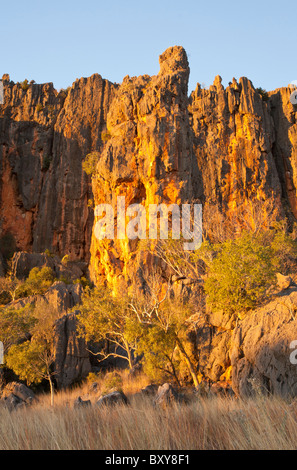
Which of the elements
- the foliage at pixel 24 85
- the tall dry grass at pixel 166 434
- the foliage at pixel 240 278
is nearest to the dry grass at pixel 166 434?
the tall dry grass at pixel 166 434

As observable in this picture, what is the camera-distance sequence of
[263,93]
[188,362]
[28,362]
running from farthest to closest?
[263,93] → [28,362] → [188,362]

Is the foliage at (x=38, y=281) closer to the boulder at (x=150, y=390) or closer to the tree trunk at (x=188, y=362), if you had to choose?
the boulder at (x=150, y=390)

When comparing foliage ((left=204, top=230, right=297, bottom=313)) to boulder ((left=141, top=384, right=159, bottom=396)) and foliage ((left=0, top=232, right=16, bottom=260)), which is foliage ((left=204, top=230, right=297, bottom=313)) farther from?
foliage ((left=0, top=232, right=16, bottom=260))

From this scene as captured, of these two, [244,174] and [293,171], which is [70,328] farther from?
[293,171]

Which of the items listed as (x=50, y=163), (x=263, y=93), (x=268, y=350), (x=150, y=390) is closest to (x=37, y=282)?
(x=150, y=390)

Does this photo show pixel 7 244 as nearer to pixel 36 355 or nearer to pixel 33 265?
pixel 33 265

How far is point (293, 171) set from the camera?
50031 millimetres

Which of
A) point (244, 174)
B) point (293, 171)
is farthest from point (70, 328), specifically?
point (293, 171)

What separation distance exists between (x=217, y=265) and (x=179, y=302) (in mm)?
4176

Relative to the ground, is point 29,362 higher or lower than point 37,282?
lower

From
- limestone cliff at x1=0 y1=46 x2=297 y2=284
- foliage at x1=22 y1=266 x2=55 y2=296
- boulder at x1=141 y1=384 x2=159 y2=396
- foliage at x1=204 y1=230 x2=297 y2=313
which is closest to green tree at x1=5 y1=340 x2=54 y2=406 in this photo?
boulder at x1=141 y1=384 x2=159 y2=396

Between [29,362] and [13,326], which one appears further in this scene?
[13,326]

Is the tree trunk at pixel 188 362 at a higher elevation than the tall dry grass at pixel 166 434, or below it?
below

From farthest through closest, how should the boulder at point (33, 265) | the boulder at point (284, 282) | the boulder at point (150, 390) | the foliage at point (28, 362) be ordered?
the boulder at point (33, 265) → the foliage at point (28, 362) → the boulder at point (150, 390) → the boulder at point (284, 282)
